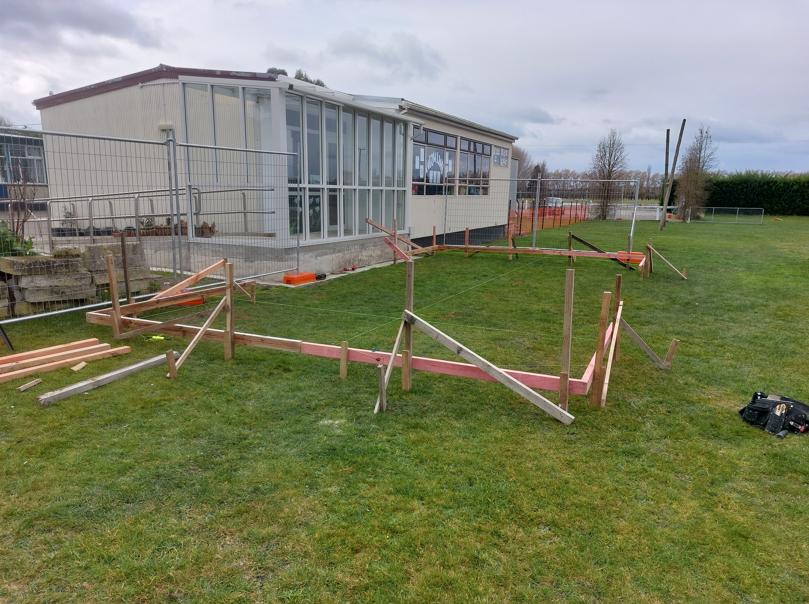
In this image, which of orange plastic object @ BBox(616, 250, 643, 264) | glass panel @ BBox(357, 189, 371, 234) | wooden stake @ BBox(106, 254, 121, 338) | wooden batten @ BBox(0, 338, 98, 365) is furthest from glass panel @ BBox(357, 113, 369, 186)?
wooden batten @ BBox(0, 338, 98, 365)

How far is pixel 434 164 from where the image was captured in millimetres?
18641

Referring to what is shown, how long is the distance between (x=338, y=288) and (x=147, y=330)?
4.50 m

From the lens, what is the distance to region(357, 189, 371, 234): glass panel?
1404 centimetres

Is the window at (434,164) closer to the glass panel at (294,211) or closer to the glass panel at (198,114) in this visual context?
the glass panel at (294,211)

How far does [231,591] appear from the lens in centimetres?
258

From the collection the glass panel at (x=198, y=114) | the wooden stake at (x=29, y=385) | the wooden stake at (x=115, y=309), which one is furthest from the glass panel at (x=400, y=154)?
the wooden stake at (x=29, y=385)

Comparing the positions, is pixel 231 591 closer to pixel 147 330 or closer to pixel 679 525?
pixel 679 525

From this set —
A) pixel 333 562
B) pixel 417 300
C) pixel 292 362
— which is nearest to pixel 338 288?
pixel 417 300

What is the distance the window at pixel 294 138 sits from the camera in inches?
436

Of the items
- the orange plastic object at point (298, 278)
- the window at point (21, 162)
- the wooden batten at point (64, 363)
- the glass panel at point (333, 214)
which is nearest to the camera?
the wooden batten at point (64, 363)

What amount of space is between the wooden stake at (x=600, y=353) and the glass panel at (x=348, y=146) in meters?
9.58

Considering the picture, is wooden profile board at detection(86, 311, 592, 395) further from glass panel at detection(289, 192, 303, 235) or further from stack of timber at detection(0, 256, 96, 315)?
glass panel at detection(289, 192, 303, 235)

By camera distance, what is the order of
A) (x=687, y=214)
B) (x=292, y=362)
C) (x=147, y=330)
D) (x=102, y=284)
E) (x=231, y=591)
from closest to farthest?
(x=231, y=591) → (x=292, y=362) → (x=147, y=330) → (x=102, y=284) → (x=687, y=214)

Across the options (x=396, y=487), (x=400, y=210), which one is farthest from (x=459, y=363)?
(x=400, y=210)
